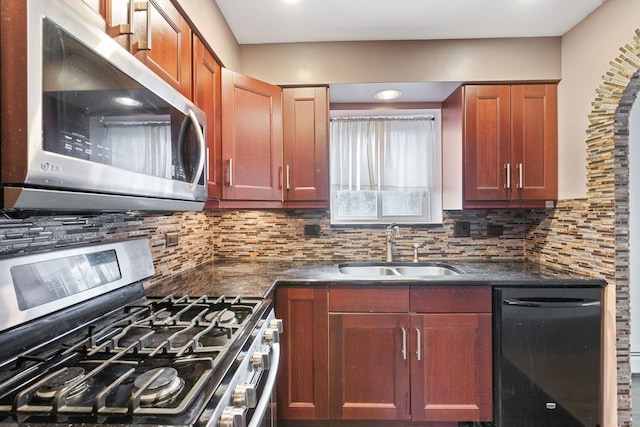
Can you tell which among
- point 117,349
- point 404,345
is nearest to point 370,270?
point 404,345

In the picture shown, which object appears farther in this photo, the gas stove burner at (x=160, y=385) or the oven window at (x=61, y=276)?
the oven window at (x=61, y=276)

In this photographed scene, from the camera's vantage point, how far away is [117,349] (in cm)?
88

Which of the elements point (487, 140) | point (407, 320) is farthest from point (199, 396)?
point (487, 140)

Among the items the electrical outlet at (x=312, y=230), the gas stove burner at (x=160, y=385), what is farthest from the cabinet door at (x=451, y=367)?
the gas stove burner at (x=160, y=385)

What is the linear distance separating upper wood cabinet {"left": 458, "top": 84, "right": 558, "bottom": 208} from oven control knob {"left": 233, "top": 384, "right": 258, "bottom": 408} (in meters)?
1.80

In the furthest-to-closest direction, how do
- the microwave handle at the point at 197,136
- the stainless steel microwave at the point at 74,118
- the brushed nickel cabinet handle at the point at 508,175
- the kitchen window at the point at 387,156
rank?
the kitchen window at the point at 387,156 → the brushed nickel cabinet handle at the point at 508,175 → the microwave handle at the point at 197,136 → the stainless steel microwave at the point at 74,118

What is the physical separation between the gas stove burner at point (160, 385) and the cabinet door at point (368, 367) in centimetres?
114

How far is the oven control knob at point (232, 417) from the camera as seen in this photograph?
2.26 feet

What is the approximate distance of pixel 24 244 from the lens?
97cm

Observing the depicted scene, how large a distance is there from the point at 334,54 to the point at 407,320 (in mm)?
1710

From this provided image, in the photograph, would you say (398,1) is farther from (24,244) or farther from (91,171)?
(24,244)

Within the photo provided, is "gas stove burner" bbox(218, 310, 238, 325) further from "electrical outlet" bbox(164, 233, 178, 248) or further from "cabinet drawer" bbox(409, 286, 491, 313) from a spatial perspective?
"cabinet drawer" bbox(409, 286, 491, 313)

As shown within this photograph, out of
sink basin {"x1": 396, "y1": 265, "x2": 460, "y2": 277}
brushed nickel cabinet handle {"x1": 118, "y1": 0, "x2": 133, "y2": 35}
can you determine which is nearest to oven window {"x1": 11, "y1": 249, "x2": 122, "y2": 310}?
brushed nickel cabinet handle {"x1": 118, "y1": 0, "x2": 133, "y2": 35}

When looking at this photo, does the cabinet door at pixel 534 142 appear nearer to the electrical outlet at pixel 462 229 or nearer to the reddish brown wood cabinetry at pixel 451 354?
the electrical outlet at pixel 462 229
